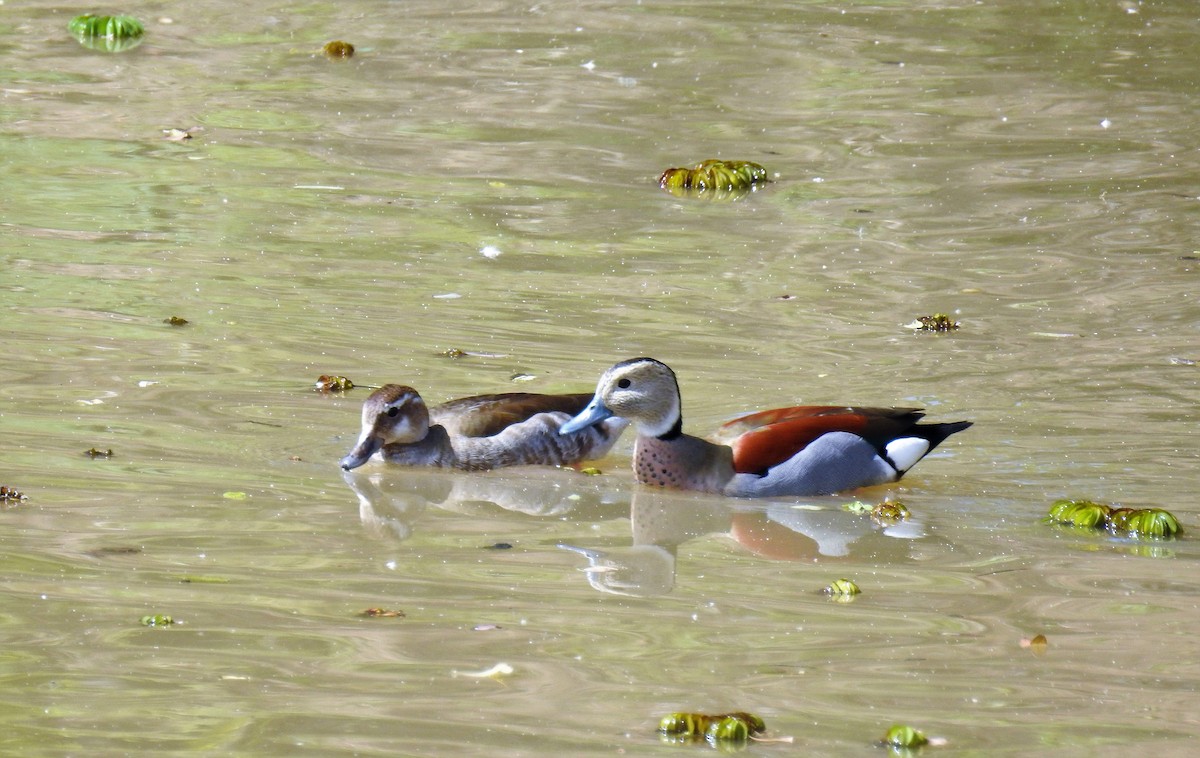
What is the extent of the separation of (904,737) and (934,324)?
5.62 metres

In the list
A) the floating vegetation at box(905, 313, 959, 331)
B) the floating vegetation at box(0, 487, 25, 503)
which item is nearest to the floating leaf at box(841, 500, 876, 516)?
the floating vegetation at box(905, 313, 959, 331)

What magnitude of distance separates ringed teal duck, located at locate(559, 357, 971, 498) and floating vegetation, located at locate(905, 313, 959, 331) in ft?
6.21

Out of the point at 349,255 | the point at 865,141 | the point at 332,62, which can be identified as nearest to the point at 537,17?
the point at 332,62

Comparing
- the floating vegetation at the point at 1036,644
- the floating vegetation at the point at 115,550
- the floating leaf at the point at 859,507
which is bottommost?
the floating vegetation at the point at 115,550

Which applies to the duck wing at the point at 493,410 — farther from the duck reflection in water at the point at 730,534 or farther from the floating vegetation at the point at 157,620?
the floating vegetation at the point at 157,620

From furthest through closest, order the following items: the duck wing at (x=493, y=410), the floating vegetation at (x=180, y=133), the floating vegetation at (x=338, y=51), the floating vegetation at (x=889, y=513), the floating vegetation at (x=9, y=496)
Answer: the floating vegetation at (x=338, y=51) < the floating vegetation at (x=180, y=133) < the duck wing at (x=493, y=410) < the floating vegetation at (x=889, y=513) < the floating vegetation at (x=9, y=496)

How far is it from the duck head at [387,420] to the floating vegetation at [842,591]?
2580 millimetres

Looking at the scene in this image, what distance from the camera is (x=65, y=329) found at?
384 inches

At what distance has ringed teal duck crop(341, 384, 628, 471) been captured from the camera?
28.1 ft

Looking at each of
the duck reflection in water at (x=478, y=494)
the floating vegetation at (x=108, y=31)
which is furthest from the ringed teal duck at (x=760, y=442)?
the floating vegetation at (x=108, y=31)

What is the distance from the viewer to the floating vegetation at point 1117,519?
24.4 ft

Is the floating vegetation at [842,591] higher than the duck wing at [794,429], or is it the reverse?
the duck wing at [794,429]

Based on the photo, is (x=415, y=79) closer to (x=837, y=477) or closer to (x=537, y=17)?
(x=537, y=17)

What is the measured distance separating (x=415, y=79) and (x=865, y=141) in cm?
422
